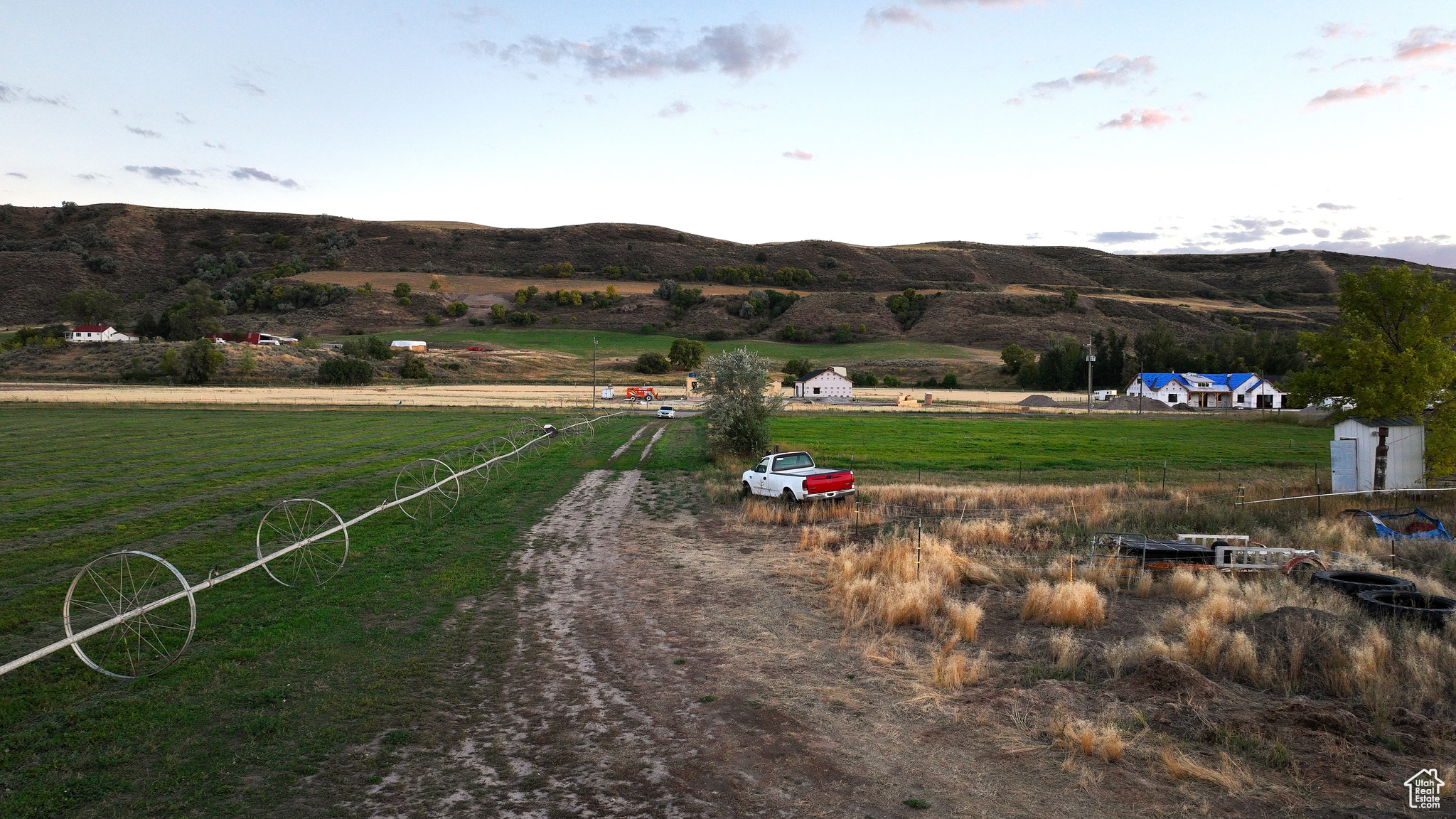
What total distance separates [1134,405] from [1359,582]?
278 feet

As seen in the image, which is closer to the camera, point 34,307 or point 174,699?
point 174,699

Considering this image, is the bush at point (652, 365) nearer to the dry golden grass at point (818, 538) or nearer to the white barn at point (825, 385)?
the white barn at point (825, 385)

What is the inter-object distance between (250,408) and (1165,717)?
7177 cm

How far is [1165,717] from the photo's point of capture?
8.32 m

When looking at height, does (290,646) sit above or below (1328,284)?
below

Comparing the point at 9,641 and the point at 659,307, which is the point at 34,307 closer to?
the point at 659,307

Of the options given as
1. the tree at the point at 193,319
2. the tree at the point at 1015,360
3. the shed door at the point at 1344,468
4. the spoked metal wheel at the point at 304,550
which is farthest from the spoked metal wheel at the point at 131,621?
the tree at the point at 193,319

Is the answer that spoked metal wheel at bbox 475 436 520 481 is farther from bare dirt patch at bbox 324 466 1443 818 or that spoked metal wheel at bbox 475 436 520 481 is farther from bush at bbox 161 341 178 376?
bush at bbox 161 341 178 376

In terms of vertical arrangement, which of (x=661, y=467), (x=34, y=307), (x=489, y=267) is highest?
(x=489, y=267)

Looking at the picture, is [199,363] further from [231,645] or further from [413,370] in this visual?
[231,645]

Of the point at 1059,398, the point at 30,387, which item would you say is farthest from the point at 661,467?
the point at 30,387

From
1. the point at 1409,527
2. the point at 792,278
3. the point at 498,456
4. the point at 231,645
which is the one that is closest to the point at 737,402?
the point at 498,456

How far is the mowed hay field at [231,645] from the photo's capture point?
693 cm

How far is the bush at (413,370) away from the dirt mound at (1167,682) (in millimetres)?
107314
